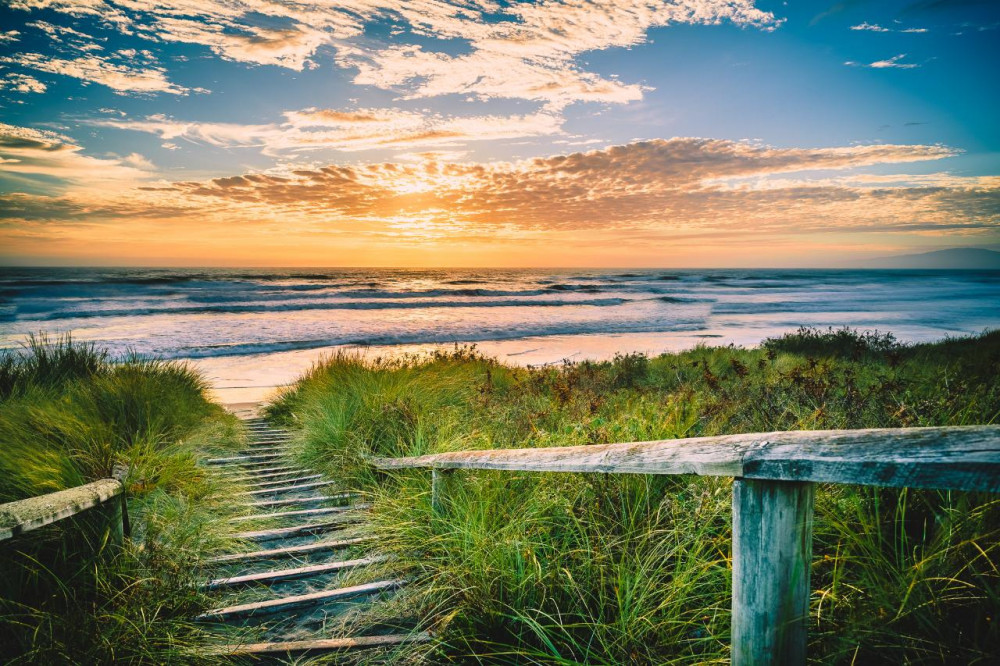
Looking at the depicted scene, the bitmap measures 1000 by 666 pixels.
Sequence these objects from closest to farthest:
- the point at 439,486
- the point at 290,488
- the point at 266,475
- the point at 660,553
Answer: the point at 660,553
the point at 439,486
the point at 290,488
the point at 266,475

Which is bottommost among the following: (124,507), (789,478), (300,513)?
(300,513)

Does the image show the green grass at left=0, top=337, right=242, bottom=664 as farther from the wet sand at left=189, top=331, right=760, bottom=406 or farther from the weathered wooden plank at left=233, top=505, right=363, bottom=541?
the wet sand at left=189, top=331, right=760, bottom=406

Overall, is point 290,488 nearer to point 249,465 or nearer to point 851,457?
point 249,465

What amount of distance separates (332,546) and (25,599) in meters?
1.66

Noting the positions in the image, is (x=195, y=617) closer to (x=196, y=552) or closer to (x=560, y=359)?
(x=196, y=552)

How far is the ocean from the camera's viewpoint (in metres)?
21.6

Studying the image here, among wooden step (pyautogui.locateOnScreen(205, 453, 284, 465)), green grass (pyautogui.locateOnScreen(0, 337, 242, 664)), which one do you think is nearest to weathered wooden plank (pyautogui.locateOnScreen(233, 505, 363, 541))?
green grass (pyautogui.locateOnScreen(0, 337, 242, 664))

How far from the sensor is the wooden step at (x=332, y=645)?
2.48 metres

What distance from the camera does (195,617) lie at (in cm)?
277

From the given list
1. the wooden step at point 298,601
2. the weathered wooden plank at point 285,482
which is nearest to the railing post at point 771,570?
the wooden step at point 298,601

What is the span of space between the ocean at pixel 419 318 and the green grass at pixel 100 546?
37.8ft

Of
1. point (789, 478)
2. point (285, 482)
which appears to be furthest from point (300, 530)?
point (789, 478)

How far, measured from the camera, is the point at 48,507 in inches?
91.0

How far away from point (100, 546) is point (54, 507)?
27.5 inches
